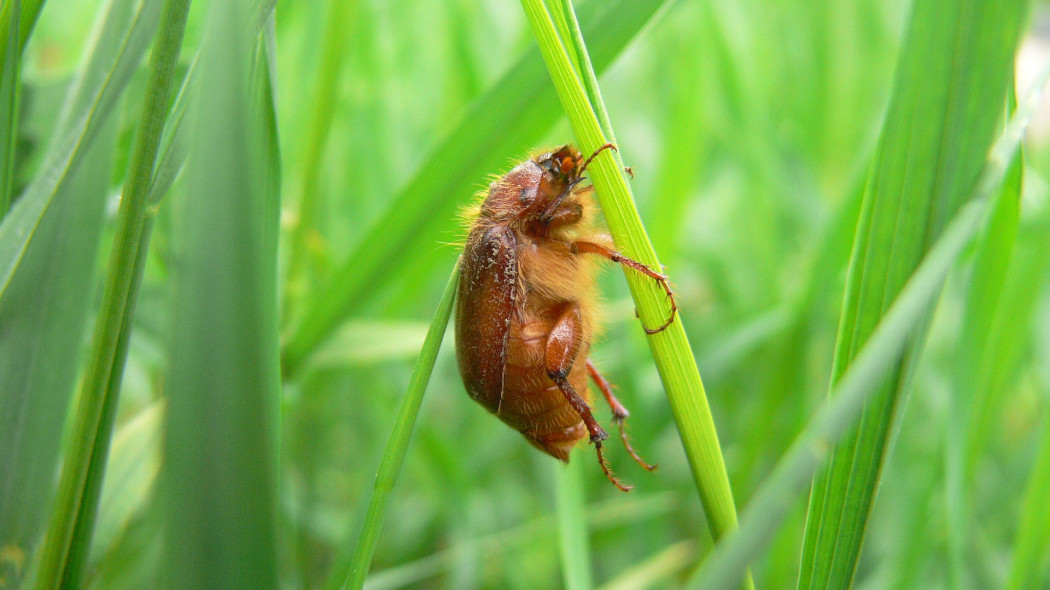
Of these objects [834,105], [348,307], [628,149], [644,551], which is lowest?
[644,551]

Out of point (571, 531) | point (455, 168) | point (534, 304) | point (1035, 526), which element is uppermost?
point (455, 168)

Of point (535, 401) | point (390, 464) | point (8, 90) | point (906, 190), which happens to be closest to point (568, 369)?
point (535, 401)

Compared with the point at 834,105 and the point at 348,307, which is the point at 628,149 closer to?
the point at 834,105

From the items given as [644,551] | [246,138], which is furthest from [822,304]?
[246,138]

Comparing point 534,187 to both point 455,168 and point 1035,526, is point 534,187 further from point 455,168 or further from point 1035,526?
point 1035,526

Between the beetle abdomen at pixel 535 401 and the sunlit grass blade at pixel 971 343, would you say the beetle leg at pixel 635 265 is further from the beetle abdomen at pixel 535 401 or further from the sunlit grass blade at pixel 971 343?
the sunlit grass blade at pixel 971 343

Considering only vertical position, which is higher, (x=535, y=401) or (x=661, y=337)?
(x=661, y=337)
